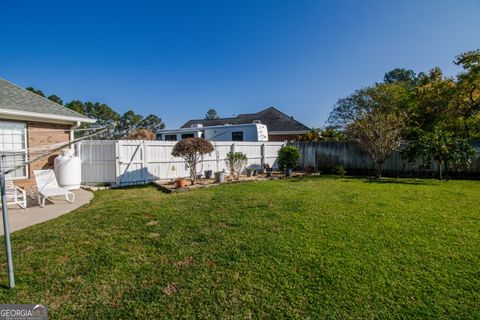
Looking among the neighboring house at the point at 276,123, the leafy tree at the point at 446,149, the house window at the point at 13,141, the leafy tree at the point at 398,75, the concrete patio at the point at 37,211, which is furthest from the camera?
the leafy tree at the point at 398,75

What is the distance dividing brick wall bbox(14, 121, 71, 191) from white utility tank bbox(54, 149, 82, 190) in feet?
1.59

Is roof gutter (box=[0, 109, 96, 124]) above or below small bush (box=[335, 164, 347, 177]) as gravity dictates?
above

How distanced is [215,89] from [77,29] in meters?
12.6

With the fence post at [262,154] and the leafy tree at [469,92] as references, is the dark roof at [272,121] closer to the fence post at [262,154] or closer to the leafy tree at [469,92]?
the fence post at [262,154]

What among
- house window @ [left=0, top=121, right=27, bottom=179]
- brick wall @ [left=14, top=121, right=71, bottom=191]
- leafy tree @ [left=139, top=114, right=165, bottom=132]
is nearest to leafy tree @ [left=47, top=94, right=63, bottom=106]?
leafy tree @ [left=139, top=114, right=165, bottom=132]

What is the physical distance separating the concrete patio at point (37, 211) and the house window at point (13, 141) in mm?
1064

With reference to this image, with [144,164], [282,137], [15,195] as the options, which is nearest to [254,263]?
[15,195]

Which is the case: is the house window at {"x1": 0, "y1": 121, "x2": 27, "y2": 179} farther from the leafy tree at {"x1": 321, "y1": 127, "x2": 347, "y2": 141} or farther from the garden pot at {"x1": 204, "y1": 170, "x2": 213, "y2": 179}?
the leafy tree at {"x1": 321, "y1": 127, "x2": 347, "y2": 141}

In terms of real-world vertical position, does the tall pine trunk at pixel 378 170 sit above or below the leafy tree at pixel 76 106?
below

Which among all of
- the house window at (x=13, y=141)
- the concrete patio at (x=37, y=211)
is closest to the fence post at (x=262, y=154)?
the concrete patio at (x=37, y=211)

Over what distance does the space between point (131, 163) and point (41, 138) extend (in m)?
2.95

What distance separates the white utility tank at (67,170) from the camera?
8766 millimetres

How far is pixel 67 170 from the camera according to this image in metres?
8.84

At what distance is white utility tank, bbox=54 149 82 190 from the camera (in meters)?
8.77
